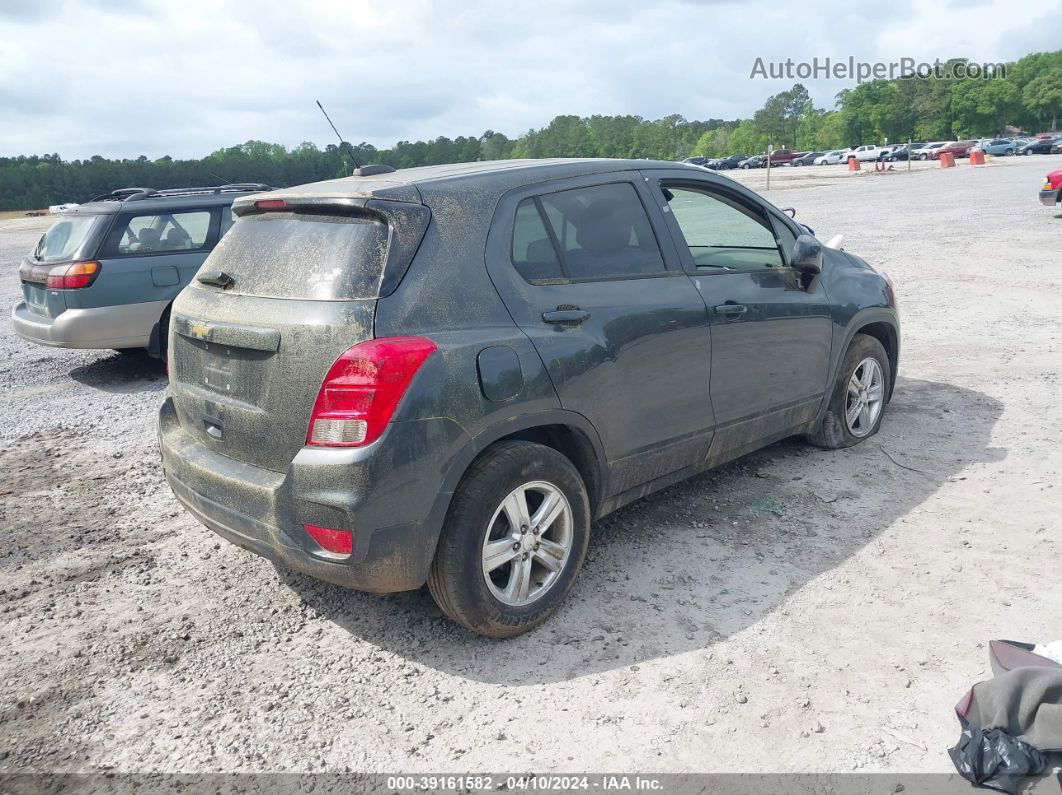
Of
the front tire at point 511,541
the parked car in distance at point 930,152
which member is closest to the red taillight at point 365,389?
the front tire at point 511,541

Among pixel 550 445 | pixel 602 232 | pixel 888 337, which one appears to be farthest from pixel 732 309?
pixel 888 337

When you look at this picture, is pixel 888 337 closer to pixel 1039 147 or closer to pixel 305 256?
pixel 305 256

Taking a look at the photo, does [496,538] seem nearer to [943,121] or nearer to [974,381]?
[974,381]

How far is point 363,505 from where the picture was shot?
10.3ft

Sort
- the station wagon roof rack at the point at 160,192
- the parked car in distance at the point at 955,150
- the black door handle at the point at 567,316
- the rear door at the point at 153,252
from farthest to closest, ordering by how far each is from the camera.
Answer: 1. the parked car in distance at the point at 955,150
2. the station wagon roof rack at the point at 160,192
3. the rear door at the point at 153,252
4. the black door handle at the point at 567,316

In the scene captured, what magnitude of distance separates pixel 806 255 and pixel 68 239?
7.12m

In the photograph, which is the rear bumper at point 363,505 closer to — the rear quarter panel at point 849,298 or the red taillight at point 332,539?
the red taillight at point 332,539

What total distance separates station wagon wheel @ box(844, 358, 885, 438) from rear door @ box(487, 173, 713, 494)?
1630mm

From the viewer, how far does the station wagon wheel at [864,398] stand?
5.64 m

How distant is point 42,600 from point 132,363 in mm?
6068

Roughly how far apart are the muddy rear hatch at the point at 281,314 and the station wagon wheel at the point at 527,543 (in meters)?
0.86

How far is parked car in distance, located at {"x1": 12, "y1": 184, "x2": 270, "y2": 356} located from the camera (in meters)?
8.33

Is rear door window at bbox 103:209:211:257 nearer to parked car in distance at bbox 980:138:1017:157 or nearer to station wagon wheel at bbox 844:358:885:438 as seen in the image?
station wagon wheel at bbox 844:358:885:438

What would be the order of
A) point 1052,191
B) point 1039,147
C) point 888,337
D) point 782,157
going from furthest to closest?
point 782,157, point 1039,147, point 1052,191, point 888,337
